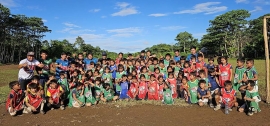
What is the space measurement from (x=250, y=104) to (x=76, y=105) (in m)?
4.95

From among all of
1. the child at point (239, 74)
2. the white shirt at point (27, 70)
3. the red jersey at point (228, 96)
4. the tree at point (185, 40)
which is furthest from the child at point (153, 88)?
the tree at point (185, 40)

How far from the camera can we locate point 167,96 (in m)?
6.76

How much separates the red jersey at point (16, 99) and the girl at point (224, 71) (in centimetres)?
593

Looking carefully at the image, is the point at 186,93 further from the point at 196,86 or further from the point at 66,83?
the point at 66,83

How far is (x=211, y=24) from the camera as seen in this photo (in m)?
47.5

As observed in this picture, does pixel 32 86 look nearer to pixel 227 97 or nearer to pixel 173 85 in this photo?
pixel 173 85

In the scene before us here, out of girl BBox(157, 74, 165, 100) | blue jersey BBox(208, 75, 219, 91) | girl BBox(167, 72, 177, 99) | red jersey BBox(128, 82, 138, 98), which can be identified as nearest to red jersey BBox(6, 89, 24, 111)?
red jersey BBox(128, 82, 138, 98)

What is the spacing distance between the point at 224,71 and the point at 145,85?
259 centimetres

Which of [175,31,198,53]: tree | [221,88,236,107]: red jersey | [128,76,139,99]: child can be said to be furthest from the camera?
[175,31,198,53]: tree

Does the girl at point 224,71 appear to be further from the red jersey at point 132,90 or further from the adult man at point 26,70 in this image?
the adult man at point 26,70

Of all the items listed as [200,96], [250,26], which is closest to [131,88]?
[200,96]

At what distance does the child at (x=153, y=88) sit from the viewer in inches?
281

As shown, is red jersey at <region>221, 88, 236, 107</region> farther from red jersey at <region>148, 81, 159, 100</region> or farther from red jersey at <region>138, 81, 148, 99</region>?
red jersey at <region>138, 81, 148, 99</region>

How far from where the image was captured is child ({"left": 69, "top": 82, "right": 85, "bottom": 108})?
6406 millimetres
